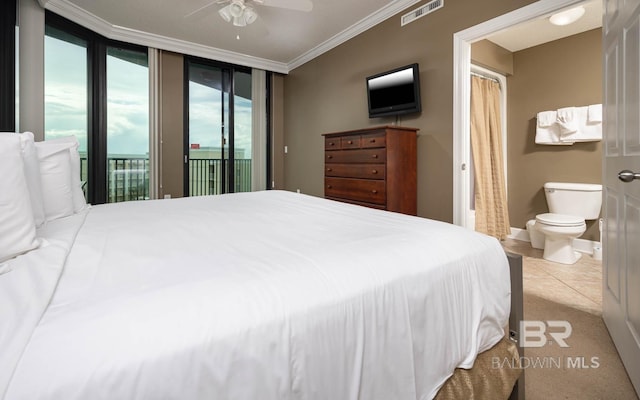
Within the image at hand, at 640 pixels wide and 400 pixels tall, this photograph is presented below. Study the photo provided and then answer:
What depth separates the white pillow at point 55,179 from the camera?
1.47m

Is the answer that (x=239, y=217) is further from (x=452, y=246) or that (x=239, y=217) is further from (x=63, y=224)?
(x=452, y=246)

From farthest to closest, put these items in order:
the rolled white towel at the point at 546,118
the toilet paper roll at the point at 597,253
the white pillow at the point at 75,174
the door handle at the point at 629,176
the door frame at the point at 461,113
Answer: the rolled white towel at the point at 546,118 < the toilet paper roll at the point at 597,253 < the door frame at the point at 461,113 < the white pillow at the point at 75,174 < the door handle at the point at 629,176

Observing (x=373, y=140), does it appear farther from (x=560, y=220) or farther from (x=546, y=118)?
(x=546, y=118)

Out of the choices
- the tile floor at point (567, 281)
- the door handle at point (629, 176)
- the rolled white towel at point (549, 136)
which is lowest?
the tile floor at point (567, 281)

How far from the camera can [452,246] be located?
108 centimetres

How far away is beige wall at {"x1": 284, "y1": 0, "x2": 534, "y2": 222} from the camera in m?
3.07

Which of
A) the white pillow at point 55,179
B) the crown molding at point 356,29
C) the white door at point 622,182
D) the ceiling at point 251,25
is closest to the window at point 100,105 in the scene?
the ceiling at point 251,25

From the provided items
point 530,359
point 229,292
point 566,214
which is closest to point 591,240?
point 566,214

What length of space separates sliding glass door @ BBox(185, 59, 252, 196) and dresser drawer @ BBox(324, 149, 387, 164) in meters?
2.25

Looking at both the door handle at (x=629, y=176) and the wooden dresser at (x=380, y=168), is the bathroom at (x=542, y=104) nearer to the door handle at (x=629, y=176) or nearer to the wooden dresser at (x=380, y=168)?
the wooden dresser at (x=380, y=168)

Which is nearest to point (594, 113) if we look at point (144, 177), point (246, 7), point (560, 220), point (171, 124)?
point (560, 220)

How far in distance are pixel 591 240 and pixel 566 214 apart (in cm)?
40

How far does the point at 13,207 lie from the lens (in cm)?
89

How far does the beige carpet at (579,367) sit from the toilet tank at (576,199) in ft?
6.20
